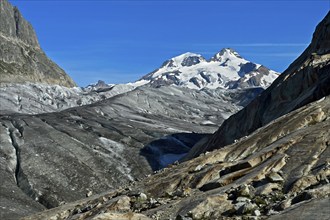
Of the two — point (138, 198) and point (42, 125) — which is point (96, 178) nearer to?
point (42, 125)

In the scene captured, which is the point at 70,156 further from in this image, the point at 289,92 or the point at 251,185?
the point at 251,185

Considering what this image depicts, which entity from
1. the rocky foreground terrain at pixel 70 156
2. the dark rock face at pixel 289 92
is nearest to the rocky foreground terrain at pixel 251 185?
the dark rock face at pixel 289 92

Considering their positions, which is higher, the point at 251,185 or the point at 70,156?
the point at 70,156

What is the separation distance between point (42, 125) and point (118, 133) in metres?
27.7

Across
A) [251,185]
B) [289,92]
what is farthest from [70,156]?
[251,185]

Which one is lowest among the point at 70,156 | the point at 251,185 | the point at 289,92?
the point at 251,185

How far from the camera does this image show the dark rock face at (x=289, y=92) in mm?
58062

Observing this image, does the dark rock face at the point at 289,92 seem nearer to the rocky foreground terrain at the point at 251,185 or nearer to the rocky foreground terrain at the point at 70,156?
the rocky foreground terrain at the point at 251,185

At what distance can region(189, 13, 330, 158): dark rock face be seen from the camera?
58.1 metres

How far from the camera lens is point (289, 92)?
223 feet

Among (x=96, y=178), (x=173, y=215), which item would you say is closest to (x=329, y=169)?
(x=173, y=215)

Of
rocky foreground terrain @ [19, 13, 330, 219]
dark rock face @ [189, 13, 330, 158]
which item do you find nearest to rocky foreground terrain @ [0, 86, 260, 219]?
dark rock face @ [189, 13, 330, 158]

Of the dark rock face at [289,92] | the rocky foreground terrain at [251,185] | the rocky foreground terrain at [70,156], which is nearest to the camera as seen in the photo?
the rocky foreground terrain at [251,185]

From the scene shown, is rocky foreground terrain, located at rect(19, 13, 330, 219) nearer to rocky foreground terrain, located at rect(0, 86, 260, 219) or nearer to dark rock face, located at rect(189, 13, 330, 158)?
dark rock face, located at rect(189, 13, 330, 158)
